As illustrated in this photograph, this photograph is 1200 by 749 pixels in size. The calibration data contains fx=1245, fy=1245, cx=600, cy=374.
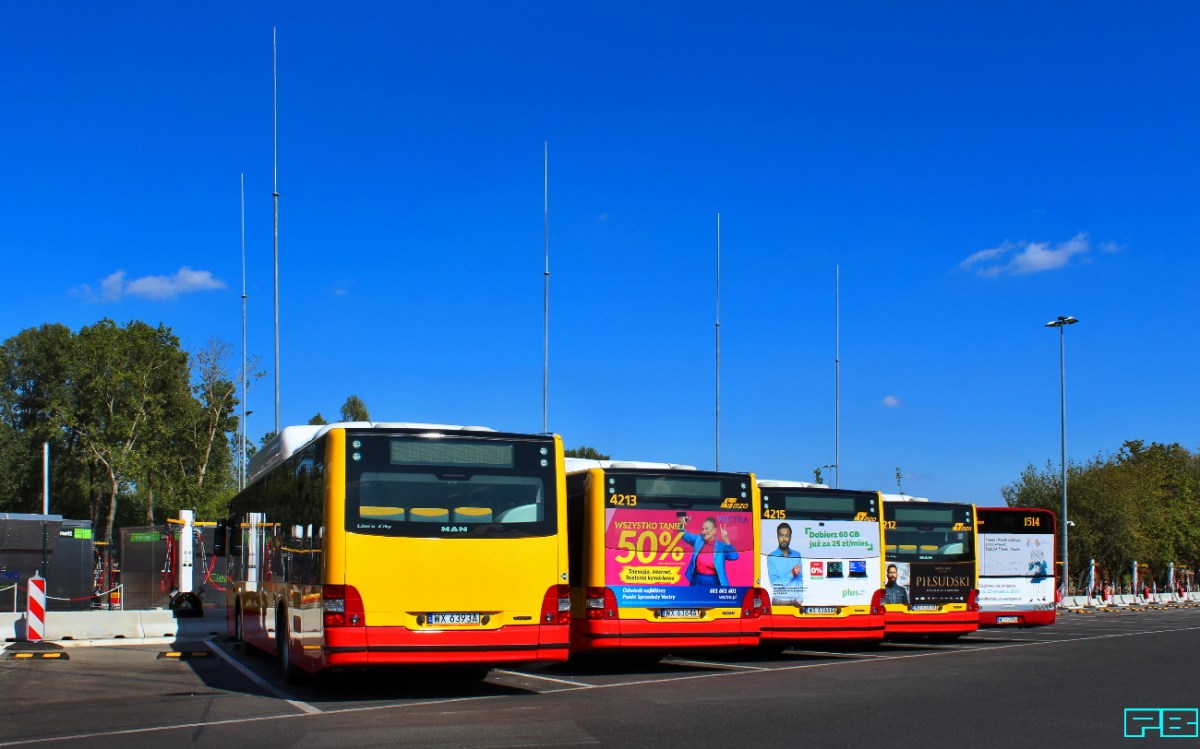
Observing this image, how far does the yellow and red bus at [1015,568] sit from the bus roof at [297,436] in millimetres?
15101

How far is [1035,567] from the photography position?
89.1 ft

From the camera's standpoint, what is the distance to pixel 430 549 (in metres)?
12.7

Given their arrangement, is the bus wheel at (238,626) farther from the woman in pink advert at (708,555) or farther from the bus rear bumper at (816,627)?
the bus rear bumper at (816,627)

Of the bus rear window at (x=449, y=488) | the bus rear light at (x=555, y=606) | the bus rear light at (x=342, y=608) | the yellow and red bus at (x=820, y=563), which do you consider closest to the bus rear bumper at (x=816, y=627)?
the yellow and red bus at (x=820, y=563)

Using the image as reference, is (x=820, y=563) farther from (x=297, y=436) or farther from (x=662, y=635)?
(x=297, y=436)

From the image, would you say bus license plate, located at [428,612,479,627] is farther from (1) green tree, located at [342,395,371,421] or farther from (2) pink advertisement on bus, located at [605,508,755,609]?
(1) green tree, located at [342,395,371,421]

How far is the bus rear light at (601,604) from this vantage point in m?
16.1

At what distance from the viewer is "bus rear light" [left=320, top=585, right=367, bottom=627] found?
485 inches

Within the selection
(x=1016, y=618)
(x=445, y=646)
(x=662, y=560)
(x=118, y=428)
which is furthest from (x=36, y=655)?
(x=118, y=428)

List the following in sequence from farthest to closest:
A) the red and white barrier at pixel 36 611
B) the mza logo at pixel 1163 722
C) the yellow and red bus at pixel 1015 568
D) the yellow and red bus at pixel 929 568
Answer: the yellow and red bus at pixel 1015 568 → the yellow and red bus at pixel 929 568 → the red and white barrier at pixel 36 611 → the mza logo at pixel 1163 722

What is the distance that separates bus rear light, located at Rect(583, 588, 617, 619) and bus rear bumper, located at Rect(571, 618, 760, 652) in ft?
0.34

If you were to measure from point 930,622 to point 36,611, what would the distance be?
15407 millimetres

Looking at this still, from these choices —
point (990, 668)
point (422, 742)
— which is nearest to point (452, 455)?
point (422, 742)

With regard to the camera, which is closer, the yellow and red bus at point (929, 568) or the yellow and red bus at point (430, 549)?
the yellow and red bus at point (430, 549)
